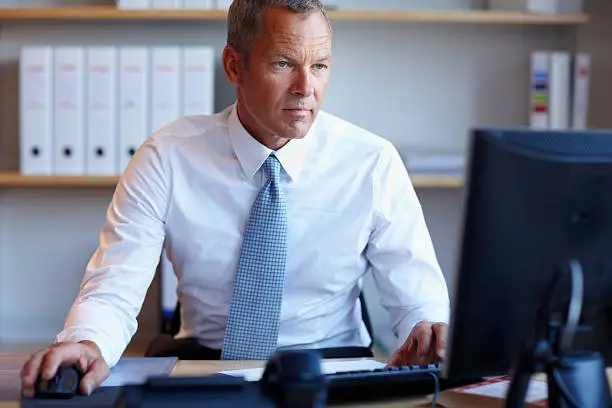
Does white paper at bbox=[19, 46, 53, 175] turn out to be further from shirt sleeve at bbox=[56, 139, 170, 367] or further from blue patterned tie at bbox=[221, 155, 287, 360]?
blue patterned tie at bbox=[221, 155, 287, 360]

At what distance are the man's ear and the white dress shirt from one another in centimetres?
9

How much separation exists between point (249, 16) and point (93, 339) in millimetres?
717

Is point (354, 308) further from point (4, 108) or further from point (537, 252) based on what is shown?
point (4, 108)

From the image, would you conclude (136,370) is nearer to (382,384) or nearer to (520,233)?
(382,384)

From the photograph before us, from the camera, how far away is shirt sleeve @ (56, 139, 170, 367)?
5.34 feet

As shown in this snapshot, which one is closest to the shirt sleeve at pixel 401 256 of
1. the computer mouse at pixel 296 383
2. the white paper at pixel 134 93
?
the computer mouse at pixel 296 383

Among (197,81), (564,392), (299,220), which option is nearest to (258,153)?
(299,220)

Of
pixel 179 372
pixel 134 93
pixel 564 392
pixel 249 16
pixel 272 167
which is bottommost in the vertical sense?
pixel 179 372

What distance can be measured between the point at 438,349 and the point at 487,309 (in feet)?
1.45

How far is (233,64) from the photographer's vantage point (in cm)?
199

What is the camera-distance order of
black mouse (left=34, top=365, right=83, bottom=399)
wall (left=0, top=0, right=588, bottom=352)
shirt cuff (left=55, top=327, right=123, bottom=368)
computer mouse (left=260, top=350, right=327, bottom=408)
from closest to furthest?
computer mouse (left=260, top=350, right=327, bottom=408), black mouse (left=34, top=365, right=83, bottom=399), shirt cuff (left=55, top=327, right=123, bottom=368), wall (left=0, top=0, right=588, bottom=352)

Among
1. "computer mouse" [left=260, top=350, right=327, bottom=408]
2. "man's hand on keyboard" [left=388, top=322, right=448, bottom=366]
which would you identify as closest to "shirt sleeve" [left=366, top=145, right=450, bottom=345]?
"man's hand on keyboard" [left=388, top=322, right=448, bottom=366]

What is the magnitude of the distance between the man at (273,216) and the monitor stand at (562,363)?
629mm

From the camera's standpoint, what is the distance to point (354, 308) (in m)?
2.02
